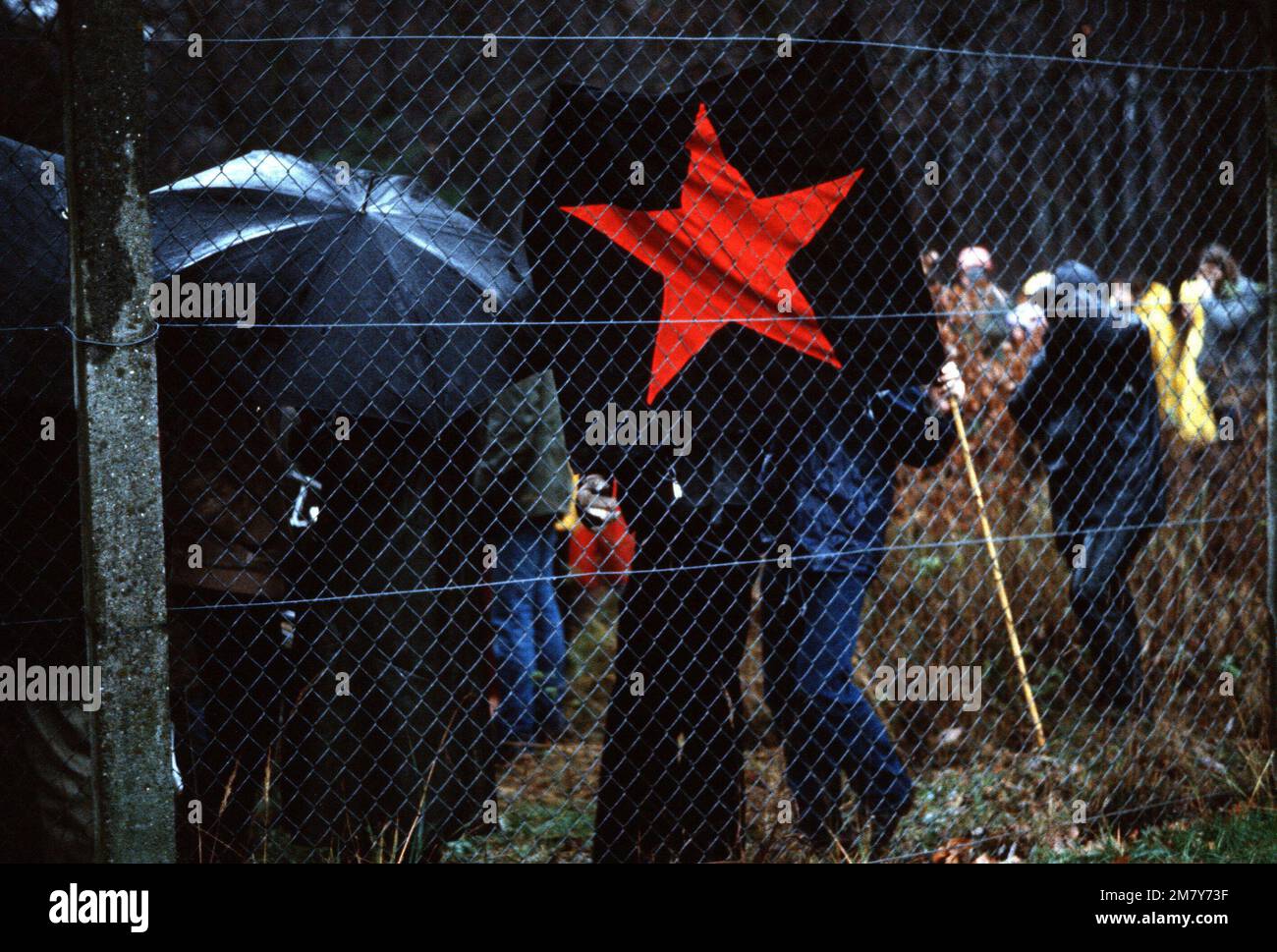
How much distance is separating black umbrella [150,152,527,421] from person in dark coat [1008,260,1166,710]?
2.48m

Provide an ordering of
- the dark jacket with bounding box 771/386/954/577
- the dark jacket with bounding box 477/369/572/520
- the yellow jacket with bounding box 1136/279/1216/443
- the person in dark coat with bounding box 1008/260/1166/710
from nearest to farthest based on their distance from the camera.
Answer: the dark jacket with bounding box 771/386/954/577 → the dark jacket with bounding box 477/369/572/520 → the person in dark coat with bounding box 1008/260/1166/710 → the yellow jacket with bounding box 1136/279/1216/443

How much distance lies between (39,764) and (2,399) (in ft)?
3.04

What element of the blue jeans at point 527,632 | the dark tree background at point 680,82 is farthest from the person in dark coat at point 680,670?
the blue jeans at point 527,632

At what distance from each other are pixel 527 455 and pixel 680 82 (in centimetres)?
160

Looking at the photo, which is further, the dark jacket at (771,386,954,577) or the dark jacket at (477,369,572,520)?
the dark jacket at (477,369,572,520)

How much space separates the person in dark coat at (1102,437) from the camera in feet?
15.1

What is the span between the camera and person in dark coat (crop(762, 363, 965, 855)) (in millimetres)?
3590

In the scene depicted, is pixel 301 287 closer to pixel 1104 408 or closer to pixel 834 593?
pixel 834 593

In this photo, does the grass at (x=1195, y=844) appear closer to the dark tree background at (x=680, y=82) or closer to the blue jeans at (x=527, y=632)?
the dark tree background at (x=680, y=82)

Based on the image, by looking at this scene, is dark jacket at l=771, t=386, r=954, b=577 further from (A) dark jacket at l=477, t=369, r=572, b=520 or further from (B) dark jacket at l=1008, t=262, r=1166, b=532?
(B) dark jacket at l=1008, t=262, r=1166, b=532

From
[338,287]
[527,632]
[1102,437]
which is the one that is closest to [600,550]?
[527,632]

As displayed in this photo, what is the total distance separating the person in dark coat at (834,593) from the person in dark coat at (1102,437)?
3.68ft

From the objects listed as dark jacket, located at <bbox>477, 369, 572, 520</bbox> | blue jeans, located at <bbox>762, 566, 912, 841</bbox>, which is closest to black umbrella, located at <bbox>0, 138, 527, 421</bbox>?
dark jacket, located at <bbox>477, 369, 572, 520</bbox>

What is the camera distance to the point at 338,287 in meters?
3.00
